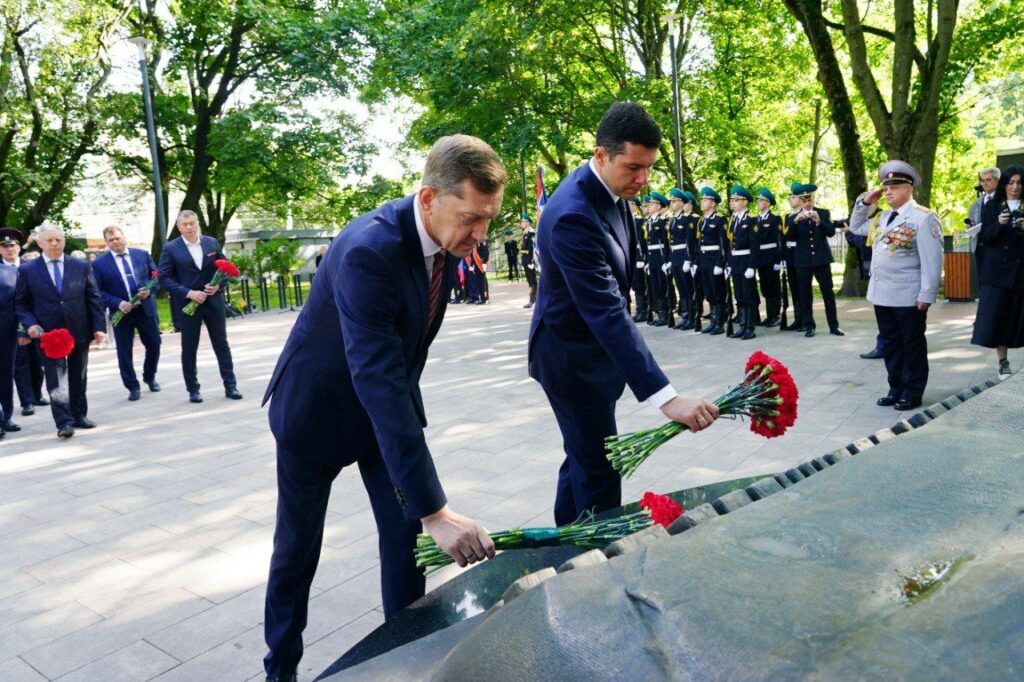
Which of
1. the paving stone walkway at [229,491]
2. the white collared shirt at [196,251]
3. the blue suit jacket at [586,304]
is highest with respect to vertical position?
the white collared shirt at [196,251]

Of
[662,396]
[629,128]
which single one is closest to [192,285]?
[629,128]

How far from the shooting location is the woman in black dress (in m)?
7.23

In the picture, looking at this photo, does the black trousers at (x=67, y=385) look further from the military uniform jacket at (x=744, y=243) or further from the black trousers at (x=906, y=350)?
the military uniform jacket at (x=744, y=243)

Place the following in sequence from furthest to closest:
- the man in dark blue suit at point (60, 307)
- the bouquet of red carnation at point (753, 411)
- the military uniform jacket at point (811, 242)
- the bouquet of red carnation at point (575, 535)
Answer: the military uniform jacket at point (811, 242) < the man in dark blue suit at point (60, 307) < the bouquet of red carnation at point (753, 411) < the bouquet of red carnation at point (575, 535)

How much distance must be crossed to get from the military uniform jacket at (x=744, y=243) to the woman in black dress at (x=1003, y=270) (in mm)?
4541

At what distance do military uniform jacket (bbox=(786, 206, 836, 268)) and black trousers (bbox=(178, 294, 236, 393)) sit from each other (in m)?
8.09

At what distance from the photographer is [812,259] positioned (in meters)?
11.7

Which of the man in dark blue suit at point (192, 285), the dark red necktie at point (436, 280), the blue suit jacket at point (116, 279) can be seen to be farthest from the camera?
the blue suit jacket at point (116, 279)

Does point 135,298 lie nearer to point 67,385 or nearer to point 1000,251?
point 67,385

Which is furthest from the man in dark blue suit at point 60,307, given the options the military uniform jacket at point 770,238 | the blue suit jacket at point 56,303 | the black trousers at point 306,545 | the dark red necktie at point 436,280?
the military uniform jacket at point 770,238

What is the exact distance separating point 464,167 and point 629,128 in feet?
3.57

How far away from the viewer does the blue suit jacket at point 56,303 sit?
8.15 metres

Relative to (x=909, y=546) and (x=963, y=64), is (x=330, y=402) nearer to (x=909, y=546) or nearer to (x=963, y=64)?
(x=909, y=546)

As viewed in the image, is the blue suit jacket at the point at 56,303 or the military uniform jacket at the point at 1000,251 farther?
the blue suit jacket at the point at 56,303
